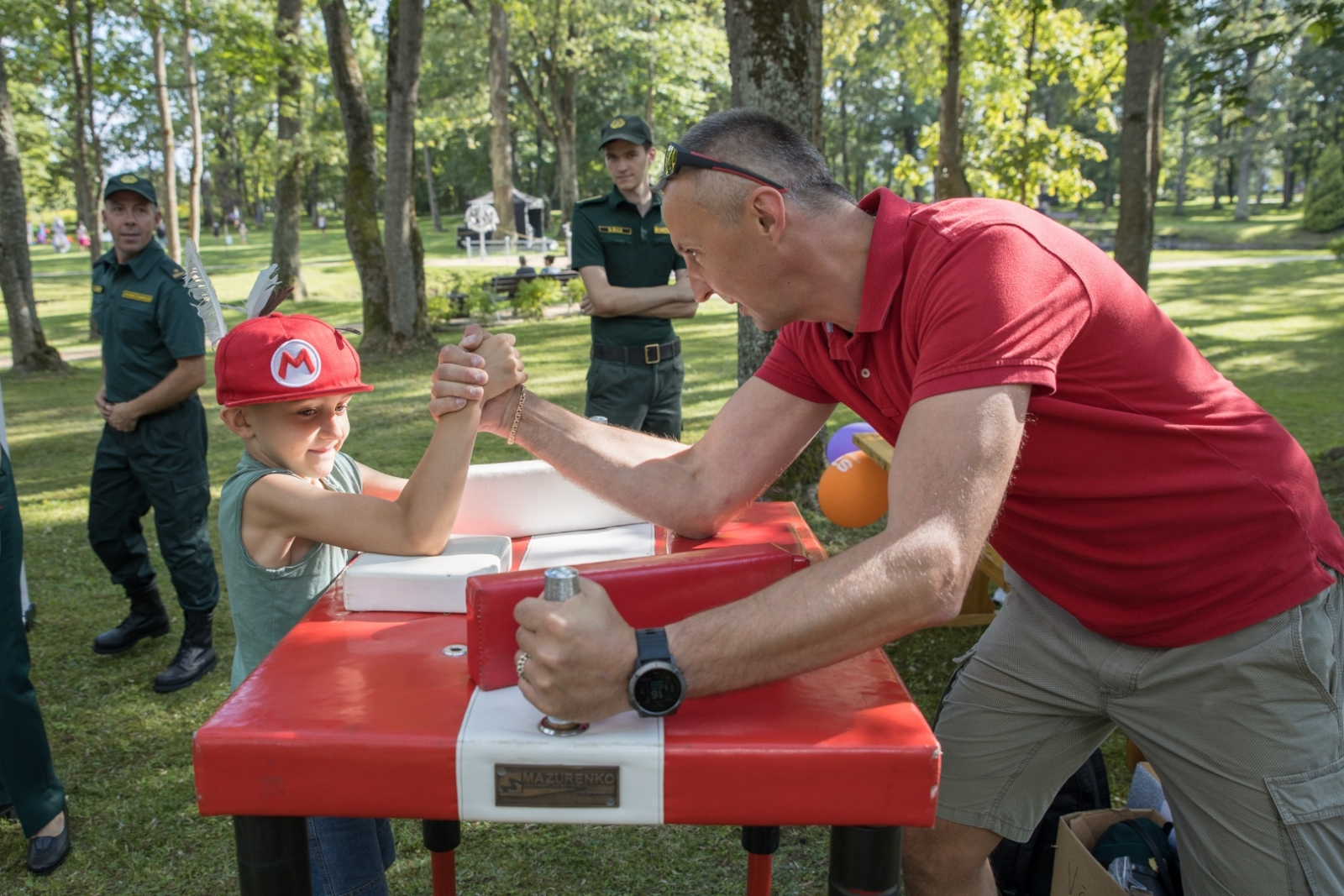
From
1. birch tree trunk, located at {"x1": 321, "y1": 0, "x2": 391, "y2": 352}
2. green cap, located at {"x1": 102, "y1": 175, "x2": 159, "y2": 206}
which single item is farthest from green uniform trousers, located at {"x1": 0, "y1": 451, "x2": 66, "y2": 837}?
birch tree trunk, located at {"x1": 321, "y1": 0, "x2": 391, "y2": 352}

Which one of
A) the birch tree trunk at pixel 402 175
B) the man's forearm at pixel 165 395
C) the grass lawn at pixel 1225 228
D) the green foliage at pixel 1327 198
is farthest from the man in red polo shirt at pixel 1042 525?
the green foliage at pixel 1327 198

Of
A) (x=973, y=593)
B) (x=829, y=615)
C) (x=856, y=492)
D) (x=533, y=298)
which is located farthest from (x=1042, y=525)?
(x=533, y=298)

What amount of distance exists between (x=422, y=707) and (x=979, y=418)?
90 centimetres

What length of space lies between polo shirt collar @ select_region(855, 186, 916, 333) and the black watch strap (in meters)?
0.76

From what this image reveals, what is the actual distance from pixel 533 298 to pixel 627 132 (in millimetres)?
13225

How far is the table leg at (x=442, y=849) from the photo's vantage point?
226 centimetres

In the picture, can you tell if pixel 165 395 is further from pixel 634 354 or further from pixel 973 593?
pixel 973 593

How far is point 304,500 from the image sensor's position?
75.5 inches

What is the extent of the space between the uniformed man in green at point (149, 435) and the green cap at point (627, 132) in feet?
7.16

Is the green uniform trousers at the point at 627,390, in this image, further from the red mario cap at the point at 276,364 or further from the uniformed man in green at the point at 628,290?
the red mario cap at the point at 276,364

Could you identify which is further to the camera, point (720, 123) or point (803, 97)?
point (803, 97)

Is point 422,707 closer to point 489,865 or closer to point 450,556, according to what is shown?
point 450,556

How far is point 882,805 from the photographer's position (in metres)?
1.28

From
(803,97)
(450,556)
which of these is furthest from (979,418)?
(803,97)
